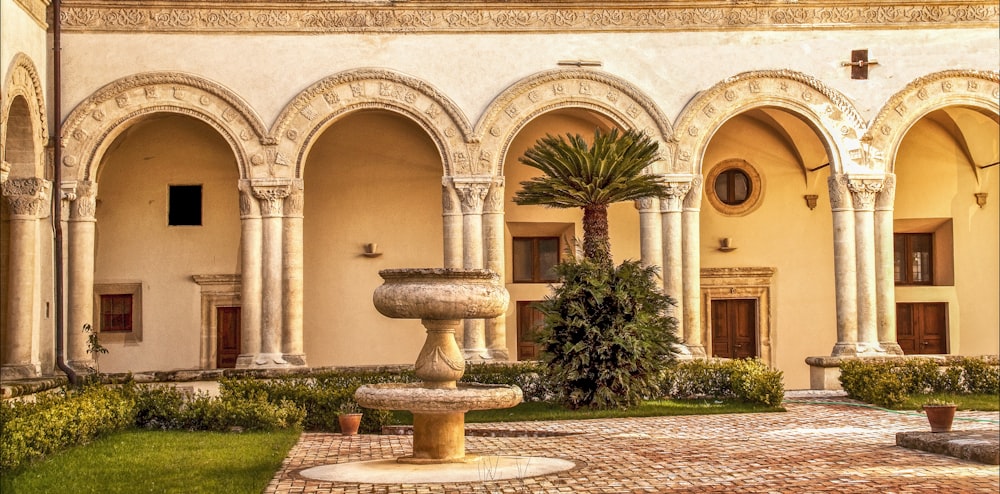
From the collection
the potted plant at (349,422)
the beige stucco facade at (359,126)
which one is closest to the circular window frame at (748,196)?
the beige stucco facade at (359,126)

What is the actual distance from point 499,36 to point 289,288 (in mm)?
5408

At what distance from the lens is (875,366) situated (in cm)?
1883

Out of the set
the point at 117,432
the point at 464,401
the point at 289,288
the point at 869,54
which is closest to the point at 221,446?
the point at 117,432

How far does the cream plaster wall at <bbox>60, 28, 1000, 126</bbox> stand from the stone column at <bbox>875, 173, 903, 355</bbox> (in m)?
1.48

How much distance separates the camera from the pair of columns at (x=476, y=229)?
68.3 feet

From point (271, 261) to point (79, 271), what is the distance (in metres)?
3.00

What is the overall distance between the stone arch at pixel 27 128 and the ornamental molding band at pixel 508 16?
154 centimetres

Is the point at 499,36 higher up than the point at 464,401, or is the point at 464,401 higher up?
the point at 499,36

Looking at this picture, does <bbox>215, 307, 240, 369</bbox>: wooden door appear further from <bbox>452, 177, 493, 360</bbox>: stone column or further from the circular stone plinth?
the circular stone plinth

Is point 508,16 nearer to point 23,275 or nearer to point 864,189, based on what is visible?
point 864,189

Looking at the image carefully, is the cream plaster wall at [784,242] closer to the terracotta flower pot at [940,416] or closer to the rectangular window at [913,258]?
the rectangular window at [913,258]

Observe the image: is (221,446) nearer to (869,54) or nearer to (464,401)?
(464,401)

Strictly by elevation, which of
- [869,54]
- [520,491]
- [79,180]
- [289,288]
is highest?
[869,54]

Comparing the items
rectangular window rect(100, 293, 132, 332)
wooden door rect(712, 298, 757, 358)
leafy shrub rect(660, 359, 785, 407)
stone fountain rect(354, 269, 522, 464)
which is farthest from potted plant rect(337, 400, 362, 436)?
wooden door rect(712, 298, 757, 358)
